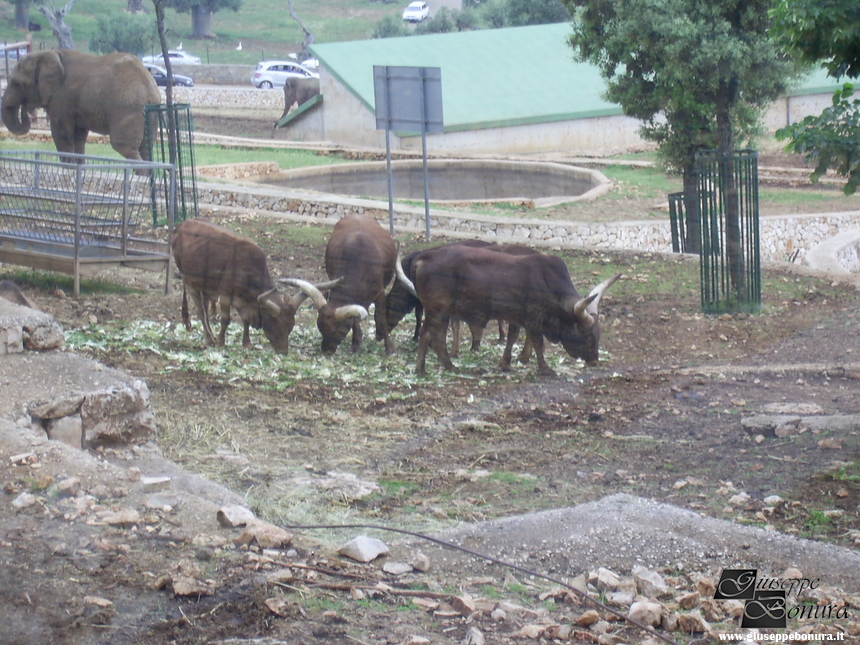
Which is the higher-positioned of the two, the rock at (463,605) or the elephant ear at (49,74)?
the elephant ear at (49,74)

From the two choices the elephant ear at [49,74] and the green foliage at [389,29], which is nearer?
the elephant ear at [49,74]

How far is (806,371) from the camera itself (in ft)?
32.8

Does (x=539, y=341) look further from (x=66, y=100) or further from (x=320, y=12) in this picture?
(x=320, y=12)

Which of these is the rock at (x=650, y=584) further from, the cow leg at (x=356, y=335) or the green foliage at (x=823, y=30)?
the cow leg at (x=356, y=335)

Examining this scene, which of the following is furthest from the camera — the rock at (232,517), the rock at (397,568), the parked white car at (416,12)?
the parked white car at (416,12)

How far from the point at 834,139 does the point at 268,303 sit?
5.67 meters

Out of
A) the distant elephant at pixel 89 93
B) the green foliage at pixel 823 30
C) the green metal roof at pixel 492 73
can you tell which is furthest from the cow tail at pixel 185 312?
the green metal roof at pixel 492 73

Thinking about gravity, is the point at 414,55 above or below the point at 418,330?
above

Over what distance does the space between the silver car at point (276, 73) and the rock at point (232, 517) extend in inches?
1846

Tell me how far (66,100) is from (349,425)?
44.6 feet

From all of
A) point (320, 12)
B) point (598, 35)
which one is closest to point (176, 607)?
point (598, 35)

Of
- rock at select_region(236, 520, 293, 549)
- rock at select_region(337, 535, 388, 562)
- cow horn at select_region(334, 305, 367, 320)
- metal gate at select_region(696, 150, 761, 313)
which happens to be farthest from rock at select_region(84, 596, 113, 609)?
metal gate at select_region(696, 150, 761, 313)

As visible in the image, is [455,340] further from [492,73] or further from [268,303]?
[492,73]

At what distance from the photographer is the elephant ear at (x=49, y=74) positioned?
19625 mm
